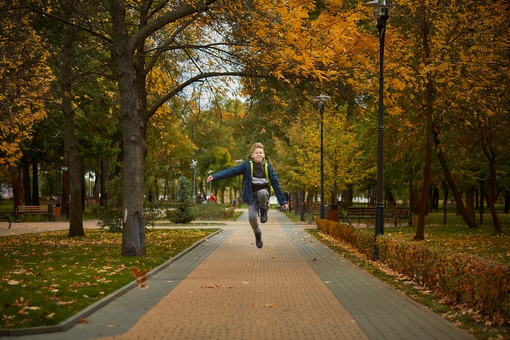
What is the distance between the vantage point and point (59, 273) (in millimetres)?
13070

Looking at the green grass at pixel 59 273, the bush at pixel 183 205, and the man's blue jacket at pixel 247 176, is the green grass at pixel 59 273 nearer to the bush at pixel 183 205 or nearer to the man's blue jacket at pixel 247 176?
the man's blue jacket at pixel 247 176

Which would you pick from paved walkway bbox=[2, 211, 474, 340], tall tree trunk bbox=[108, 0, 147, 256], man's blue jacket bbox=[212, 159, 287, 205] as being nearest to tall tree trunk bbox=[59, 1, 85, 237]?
tall tree trunk bbox=[108, 0, 147, 256]

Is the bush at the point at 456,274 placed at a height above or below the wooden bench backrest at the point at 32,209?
below

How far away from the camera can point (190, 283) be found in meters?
12.4

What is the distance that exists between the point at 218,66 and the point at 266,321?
11.5 meters

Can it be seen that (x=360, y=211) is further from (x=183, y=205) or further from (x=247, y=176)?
(x=247, y=176)

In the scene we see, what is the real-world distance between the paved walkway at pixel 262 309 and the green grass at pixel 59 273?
1.49 ft

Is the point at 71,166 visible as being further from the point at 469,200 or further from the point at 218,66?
the point at 469,200

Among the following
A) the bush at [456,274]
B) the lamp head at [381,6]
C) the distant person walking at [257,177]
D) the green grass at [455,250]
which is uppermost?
the lamp head at [381,6]

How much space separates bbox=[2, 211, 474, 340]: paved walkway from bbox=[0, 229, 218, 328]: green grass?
454 mm

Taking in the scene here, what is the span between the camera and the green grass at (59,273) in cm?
877

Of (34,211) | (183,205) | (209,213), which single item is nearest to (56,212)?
(34,211)

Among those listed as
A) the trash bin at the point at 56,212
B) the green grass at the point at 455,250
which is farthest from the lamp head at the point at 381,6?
the trash bin at the point at 56,212

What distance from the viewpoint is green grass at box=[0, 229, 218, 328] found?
877 centimetres
